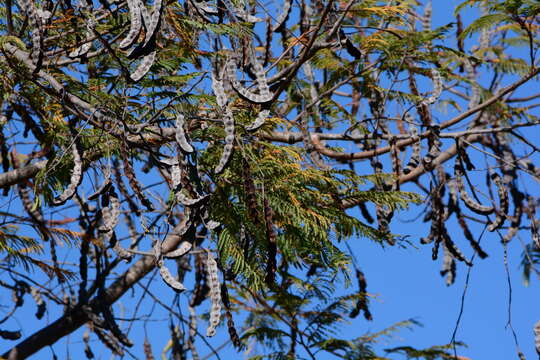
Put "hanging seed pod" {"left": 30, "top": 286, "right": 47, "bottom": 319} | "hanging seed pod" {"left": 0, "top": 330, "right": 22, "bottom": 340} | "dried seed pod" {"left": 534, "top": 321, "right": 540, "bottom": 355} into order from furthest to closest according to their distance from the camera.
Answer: "hanging seed pod" {"left": 30, "top": 286, "right": 47, "bottom": 319} → "hanging seed pod" {"left": 0, "top": 330, "right": 22, "bottom": 340} → "dried seed pod" {"left": 534, "top": 321, "right": 540, "bottom": 355}

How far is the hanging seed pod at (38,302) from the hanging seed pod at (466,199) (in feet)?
10.3

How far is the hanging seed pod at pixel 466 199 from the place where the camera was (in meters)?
4.44

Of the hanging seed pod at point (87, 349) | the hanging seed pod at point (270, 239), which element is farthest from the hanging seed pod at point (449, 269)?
the hanging seed pod at point (270, 239)

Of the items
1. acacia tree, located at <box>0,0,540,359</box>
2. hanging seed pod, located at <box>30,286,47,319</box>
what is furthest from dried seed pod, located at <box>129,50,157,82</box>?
hanging seed pod, located at <box>30,286,47,319</box>

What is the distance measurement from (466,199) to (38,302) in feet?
10.4

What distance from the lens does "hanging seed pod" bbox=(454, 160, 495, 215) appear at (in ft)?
14.6

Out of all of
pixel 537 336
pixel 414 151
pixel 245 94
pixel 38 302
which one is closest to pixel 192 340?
pixel 38 302

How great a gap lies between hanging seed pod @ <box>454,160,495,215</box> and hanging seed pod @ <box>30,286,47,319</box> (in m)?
3.15

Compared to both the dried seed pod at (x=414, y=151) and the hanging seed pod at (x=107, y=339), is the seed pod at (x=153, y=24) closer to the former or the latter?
the dried seed pod at (x=414, y=151)

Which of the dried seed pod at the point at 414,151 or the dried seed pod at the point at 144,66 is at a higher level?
the dried seed pod at the point at 414,151

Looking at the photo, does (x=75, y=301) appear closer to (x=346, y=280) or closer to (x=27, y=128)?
(x=27, y=128)

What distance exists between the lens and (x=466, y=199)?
446 cm

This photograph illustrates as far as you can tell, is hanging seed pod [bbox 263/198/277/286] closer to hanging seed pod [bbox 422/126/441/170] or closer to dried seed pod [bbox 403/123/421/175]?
hanging seed pod [bbox 422/126/441/170]

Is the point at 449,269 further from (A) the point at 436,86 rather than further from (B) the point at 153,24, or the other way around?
(B) the point at 153,24
